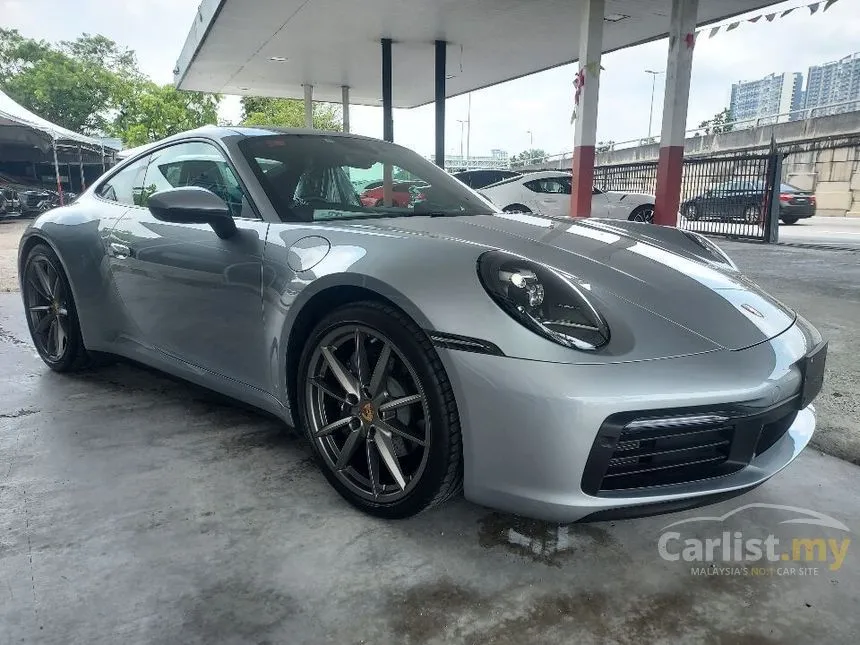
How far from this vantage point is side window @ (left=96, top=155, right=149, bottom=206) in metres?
2.86

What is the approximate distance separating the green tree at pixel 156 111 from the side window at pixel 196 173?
131 feet

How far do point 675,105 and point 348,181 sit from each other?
8.50 m

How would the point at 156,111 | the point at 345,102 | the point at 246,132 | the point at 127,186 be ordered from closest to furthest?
1. the point at 246,132
2. the point at 127,186
3. the point at 345,102
4. the point at 156,111

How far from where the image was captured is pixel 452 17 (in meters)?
10.1

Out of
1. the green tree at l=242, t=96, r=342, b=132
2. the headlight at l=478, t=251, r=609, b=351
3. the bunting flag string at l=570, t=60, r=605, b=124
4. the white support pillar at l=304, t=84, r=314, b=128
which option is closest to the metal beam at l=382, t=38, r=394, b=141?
the bunting flag string at l=570, t=60, r=605, b=124

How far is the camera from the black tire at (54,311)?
312 centimetres

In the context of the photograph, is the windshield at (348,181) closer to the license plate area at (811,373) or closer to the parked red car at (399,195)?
the parked red car at (399,195)

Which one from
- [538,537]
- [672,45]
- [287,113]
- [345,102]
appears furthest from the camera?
[287,113]

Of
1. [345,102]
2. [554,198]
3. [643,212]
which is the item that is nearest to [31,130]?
[345,102]

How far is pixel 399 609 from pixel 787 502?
55.5 inches

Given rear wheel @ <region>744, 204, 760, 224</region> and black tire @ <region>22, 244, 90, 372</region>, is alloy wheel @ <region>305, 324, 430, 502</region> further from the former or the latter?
rear wheel @ <region>744, 204, 760, 224</region>

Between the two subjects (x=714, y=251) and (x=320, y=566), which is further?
(x=714, y=251)

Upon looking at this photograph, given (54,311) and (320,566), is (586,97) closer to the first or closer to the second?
(54,311)

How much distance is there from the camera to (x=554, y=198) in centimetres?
1109
